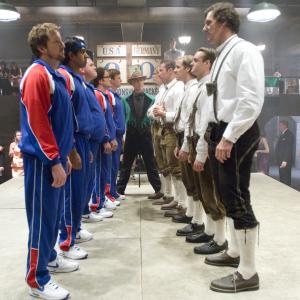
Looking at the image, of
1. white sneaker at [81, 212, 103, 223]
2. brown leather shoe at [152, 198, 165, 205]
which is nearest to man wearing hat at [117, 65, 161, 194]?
brown leather shoe at [152, 198, 165, 205]

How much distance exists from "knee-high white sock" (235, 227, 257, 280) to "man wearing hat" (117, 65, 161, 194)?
284 centimetres

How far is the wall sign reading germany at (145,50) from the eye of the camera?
7.37 m

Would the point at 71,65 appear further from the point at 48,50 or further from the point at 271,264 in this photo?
the point at 271,264

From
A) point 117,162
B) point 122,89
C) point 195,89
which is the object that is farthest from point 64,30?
point 195,89

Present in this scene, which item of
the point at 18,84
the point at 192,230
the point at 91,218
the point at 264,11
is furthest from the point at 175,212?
the point at 18,84

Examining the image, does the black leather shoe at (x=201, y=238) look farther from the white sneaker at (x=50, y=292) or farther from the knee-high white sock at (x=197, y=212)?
the white sneaker at (x=50, y=292)

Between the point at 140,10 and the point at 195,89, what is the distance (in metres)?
5.78

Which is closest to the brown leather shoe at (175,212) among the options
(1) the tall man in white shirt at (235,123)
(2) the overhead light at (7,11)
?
(1) the tall man in white shirt at (235,123)

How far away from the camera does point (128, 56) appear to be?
7.39 meters

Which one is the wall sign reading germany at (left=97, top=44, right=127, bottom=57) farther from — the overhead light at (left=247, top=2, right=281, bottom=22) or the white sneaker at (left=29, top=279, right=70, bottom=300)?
the white sneaker at (left=29, top=279, right=70, bottom=300)

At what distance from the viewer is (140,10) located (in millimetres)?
8375

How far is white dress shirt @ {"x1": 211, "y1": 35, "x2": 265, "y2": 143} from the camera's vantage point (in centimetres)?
208

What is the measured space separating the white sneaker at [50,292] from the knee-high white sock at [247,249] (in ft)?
3.42

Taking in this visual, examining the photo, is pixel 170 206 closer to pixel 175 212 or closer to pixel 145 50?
pixel 175 212
